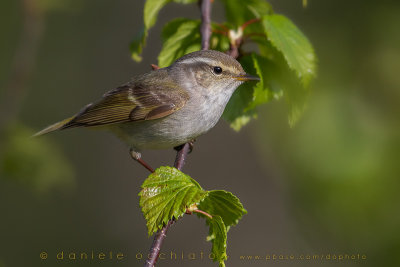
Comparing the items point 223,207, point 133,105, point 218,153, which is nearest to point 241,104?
point 133,105

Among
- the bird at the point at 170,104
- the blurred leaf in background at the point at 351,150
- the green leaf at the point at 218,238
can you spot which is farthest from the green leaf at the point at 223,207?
the bird at the point at 170,104

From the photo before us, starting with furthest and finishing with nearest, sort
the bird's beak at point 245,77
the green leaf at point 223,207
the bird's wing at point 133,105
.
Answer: the bird's wing at point 133,105
the bird's beak at point 245,77
the green leaf at point 223,207

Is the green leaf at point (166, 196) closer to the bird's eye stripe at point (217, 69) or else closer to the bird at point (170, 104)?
the bird at point (170, 104)

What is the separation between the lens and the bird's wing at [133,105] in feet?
11.9

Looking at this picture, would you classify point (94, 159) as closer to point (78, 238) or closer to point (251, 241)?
point (78, 238)

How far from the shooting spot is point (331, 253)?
17.2 ft

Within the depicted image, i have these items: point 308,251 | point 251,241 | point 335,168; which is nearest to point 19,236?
point 251,241

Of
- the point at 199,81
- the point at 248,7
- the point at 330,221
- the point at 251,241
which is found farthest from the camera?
the point at 251,241

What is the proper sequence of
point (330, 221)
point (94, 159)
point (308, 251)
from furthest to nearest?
point (94, 159), point (308, 251), point (330, 221)

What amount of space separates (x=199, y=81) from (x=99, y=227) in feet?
16.0

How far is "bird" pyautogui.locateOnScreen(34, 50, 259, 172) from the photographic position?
3514 millimetres

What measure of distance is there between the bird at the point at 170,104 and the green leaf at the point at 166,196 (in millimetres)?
901

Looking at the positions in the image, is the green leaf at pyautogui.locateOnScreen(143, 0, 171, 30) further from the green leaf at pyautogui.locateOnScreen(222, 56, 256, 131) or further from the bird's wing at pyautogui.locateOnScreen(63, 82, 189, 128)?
the green leaf at pyautogui.locateOnScreen(222, 56, 256, 131)

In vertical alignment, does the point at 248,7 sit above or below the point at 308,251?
above
